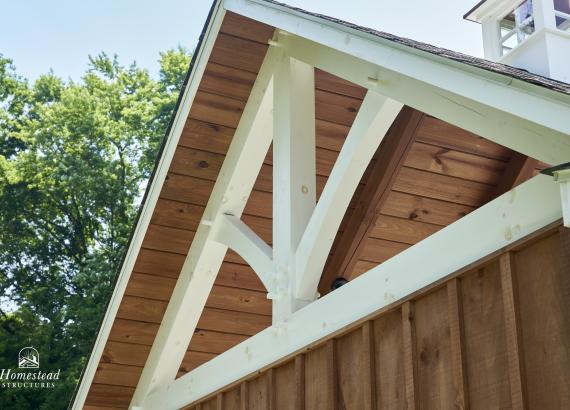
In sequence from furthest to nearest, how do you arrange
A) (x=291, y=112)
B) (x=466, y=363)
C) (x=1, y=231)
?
(x=1, y=231), (x=291, y=112), (x=466, y=363)

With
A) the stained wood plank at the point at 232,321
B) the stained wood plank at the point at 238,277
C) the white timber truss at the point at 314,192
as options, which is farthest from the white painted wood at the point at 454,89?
the stained wood plank at the point at 232,321

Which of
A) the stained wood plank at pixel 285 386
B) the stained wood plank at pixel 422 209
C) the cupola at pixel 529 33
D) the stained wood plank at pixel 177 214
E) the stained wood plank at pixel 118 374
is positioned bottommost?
the stained wood plank at pixel 285 386

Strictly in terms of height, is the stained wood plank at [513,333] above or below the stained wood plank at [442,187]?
below

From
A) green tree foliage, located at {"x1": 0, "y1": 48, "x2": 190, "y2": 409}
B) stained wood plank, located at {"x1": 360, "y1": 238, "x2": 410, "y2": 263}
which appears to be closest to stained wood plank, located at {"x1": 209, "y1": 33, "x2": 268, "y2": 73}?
stained wood plank, located at {"x1": 360, "y1": 238, "x2": 410, "y2": 263}

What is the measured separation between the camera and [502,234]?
2.69 meters

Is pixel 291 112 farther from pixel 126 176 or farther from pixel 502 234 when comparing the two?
pixel 126 176

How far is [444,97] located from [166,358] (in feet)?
9.01

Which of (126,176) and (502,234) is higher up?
(126,176)

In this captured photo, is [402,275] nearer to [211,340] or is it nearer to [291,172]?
[291,172]

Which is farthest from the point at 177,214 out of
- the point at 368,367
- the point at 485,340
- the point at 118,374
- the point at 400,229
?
the point at 485,340

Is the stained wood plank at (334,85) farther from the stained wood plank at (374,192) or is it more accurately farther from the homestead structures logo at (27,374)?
the homestead structures logo at (27,374)

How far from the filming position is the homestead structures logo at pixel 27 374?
17.1 meters

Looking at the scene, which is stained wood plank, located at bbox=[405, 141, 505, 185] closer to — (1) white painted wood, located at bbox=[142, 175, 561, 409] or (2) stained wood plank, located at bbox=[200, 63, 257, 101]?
(2) stained wood plank, located at bbox=[200, 63, 257, 101]

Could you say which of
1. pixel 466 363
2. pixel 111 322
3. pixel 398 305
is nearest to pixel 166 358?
pixel 111 322
